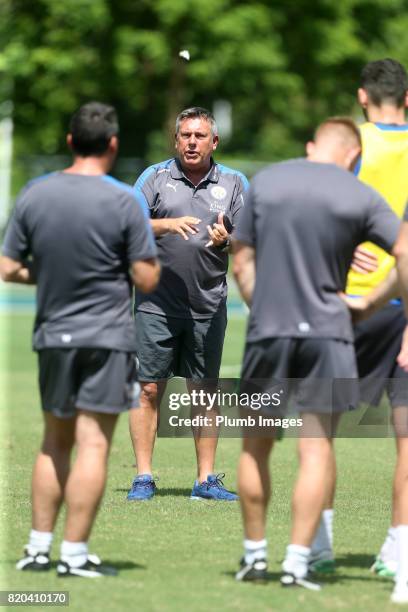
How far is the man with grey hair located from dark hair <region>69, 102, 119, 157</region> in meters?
2.63

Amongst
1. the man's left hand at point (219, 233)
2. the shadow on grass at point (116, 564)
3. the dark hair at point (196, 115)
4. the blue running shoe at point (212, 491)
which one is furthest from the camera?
the dark hair at point (196, 115)

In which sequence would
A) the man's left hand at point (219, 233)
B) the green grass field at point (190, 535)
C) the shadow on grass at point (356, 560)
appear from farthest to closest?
1. the man's left hand at point (219, 233)
2. the shadow on grass at point (356, 560)
3. the green grass field at point (190, 535)

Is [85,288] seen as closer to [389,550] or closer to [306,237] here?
[306,237]

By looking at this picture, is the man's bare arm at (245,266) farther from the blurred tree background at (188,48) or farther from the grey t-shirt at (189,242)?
the blurred tree background at (188,48)

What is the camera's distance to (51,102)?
38938mm

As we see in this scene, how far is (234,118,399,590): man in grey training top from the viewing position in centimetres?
607

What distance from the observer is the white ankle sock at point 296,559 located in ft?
20.0

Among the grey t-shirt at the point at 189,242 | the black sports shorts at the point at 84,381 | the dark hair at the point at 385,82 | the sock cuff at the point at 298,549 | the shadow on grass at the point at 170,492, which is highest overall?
the dark hair at the point at 385,82

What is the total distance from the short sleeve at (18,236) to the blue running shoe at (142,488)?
2.75 m

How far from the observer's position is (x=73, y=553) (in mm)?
6180

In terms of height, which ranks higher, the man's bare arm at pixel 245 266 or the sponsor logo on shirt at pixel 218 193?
the sponsor logo on shirt at pixel 218 193

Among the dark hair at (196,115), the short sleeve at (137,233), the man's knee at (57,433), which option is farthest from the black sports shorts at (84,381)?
the dark hair at (196,115)

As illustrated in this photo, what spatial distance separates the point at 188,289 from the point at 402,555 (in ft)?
10.4

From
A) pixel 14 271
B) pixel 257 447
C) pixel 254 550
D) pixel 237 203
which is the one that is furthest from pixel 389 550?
pixel 237 203
